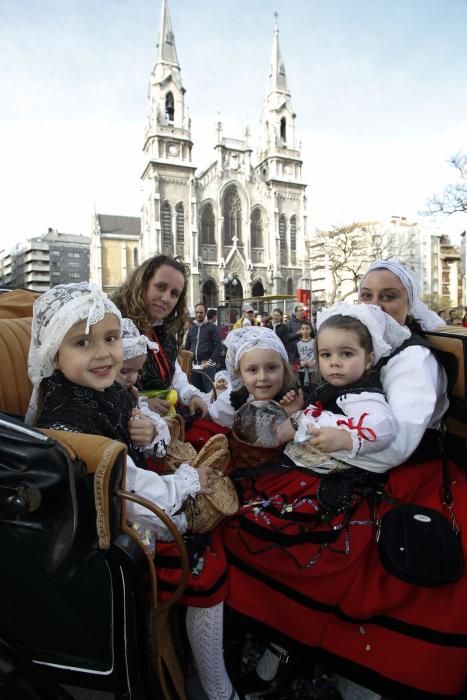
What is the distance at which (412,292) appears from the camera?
2221 millimetres

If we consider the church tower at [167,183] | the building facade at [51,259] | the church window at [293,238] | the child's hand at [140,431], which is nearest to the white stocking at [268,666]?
the child's hand at [140,431]

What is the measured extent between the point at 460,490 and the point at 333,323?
87cm

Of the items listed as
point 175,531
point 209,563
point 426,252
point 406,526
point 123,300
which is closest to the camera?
point 175,531

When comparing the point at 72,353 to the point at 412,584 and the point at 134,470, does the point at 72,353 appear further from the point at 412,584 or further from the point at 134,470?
the point at 412,584

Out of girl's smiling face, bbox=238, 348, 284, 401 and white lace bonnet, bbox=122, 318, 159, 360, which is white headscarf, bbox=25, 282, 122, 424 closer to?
white lace bonnet, bbox=122, 318, 159, 360

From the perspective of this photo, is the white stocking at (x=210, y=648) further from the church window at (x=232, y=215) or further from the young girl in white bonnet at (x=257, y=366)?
the church window at (x=232, y=215)

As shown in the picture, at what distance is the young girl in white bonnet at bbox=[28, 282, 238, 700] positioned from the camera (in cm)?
145

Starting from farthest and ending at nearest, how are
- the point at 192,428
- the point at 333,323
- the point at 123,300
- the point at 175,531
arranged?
the point at 123,300 → the point at 192,428 → the point at 333,323 → the point at 175,531

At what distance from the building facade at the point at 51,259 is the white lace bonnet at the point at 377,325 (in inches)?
3340

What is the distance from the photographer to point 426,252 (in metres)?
50.6

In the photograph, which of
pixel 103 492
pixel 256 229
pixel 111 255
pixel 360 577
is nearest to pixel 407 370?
pixel 360 577

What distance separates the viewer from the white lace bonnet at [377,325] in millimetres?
1738

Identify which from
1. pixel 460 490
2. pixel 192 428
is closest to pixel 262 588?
pixel 460 490

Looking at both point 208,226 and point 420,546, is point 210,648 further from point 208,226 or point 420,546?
point 208,226
